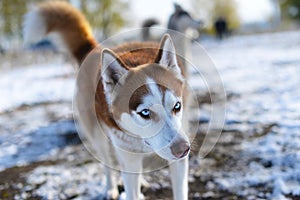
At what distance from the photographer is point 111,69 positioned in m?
2.19

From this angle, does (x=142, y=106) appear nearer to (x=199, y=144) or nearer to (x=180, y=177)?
(x=180, y=177)

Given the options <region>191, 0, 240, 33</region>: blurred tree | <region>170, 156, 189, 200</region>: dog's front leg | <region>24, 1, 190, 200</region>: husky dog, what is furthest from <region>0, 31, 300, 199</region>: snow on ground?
<region>191, 0, 240, 33</region>: blurred tree

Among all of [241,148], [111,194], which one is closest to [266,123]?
[241,148]

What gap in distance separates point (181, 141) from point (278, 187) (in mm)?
1511

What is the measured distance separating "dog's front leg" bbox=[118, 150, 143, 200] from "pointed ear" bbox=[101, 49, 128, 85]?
0.56 metres

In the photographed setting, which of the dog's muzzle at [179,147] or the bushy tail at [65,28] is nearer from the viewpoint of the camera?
the dog's muzzle at [179,147]

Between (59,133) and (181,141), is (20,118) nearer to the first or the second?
(59,133)

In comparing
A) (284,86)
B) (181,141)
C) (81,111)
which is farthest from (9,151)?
(284,86)

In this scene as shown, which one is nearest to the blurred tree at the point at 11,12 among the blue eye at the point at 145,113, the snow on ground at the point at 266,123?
the snow on ground at the point at 266,123

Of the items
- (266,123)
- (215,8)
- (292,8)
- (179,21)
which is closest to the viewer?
(266,123)

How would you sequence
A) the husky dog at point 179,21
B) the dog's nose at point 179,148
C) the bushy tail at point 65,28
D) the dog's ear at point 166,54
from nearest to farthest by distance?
the dog's nose at point 179,148 < the dog's ear at point 166,54 < the bushy tail at point 65,28 < the husky dog at point 179,21

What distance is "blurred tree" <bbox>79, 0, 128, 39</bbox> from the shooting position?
28.1m

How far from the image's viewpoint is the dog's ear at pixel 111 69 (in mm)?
2143

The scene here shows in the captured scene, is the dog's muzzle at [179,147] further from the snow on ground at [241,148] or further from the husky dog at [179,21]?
the husky dog at [179,21]
